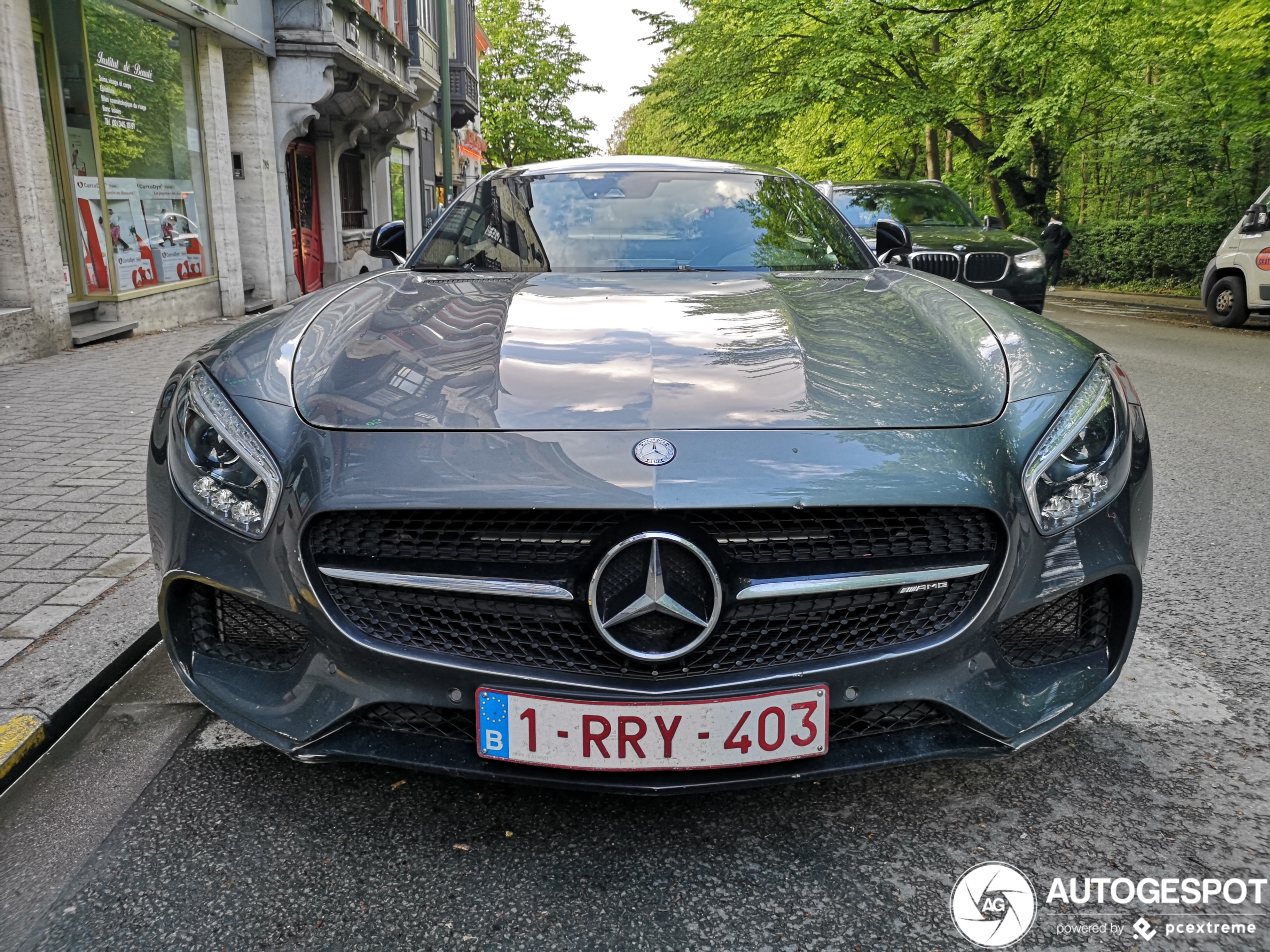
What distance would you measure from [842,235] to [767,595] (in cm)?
213

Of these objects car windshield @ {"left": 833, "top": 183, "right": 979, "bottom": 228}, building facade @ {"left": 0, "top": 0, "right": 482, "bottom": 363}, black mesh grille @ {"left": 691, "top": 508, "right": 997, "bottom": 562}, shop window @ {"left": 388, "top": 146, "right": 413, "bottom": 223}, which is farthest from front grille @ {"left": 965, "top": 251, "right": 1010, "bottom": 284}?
shop window @ {"left": 388, "top": 146, "right": 413, "bottom": 223}

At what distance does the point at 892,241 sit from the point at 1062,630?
240 centimetres

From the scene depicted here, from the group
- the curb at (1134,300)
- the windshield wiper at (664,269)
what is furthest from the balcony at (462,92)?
the windshield wiper at (664,269)

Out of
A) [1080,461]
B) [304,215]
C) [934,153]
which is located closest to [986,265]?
[1080,461]

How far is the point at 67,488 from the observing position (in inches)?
185

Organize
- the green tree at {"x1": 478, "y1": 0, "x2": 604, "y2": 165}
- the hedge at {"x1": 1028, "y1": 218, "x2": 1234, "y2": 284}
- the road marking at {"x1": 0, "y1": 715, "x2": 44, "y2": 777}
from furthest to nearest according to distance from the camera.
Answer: the green tree at {"x1": 478, "y1": 0, "x2": 604, "y2": 165} < the hedge at {"x1": 1028, "y1": 218, "x2": 1234, "y2": 284} < the road marking at {"x1": 0, "y1": 715, "x2": 44, "y2": 777}

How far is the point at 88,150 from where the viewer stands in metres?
10.2

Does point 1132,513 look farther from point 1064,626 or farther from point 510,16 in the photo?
Answer: point 510,16

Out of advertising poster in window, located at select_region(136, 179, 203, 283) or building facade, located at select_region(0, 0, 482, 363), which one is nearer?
building facade, located at select_region(0, 0, 482, 363)

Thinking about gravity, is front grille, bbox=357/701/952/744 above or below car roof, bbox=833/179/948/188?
below

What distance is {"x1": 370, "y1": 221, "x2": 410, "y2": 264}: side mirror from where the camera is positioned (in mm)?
4199

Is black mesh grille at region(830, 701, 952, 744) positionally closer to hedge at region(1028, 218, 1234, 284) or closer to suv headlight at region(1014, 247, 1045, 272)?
suv headlight at region(1014, 247, 1045, 272)

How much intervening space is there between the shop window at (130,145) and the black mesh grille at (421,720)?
9.53 metres

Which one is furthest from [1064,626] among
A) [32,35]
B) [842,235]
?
[32,35]
